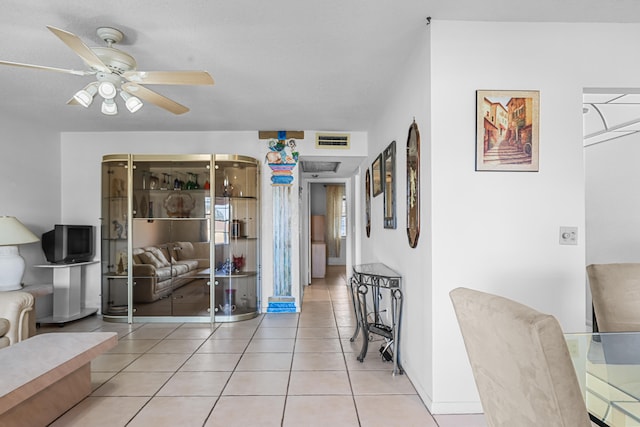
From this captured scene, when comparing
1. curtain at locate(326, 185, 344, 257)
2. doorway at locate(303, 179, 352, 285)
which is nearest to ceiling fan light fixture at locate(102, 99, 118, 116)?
doorway at locate(303, 179, 352, 285)

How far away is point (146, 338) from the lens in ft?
12.8

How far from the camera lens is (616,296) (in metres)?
2.01

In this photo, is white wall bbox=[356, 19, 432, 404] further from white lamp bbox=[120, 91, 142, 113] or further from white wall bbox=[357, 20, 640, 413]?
white lamp bbox=[120, 91, 142, 113]

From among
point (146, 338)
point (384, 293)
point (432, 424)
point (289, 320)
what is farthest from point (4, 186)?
point (432, 424)

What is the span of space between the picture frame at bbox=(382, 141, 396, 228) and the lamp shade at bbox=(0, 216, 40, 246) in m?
3.66

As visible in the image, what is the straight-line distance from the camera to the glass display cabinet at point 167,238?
456cm

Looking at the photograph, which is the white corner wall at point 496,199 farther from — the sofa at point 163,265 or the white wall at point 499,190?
the sofa at point 163,265

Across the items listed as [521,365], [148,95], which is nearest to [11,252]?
[148,95]

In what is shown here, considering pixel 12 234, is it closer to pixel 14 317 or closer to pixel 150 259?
pixel 14 317

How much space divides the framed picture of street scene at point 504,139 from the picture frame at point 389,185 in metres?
1.09

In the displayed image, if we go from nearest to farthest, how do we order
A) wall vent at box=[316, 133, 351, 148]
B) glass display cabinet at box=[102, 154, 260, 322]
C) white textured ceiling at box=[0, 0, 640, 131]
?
white textured ceiling at box=[0, 0, 640, 131] → glass display cabinet at box=[102, 154, 260, 322] → wall vent at box=[316, 133, 351, 148]

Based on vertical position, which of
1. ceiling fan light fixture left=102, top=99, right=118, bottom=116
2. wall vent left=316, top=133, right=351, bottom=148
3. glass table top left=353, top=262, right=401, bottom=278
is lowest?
glass table top left=353, top=262, right=401, bottom=278

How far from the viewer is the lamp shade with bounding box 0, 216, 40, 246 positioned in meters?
3.57

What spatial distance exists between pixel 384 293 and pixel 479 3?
2.83 metres
